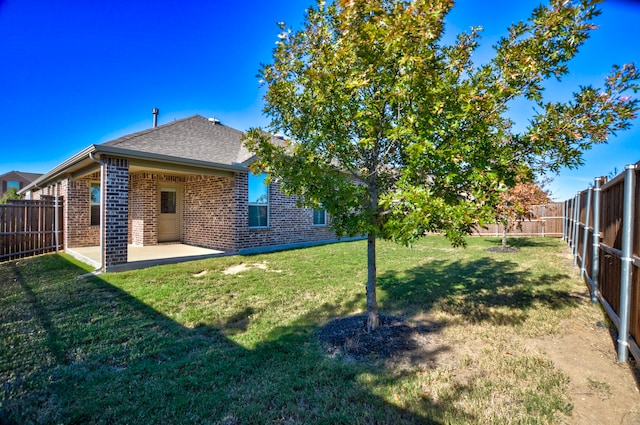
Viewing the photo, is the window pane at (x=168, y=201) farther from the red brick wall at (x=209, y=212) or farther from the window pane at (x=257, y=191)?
the window pane at (x=257, y=191)

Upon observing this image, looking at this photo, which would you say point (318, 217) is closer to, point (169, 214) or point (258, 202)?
point (258, 202)

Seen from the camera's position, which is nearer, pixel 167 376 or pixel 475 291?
pixel 167 376

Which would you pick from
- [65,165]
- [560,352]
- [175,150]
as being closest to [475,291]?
[560,352]

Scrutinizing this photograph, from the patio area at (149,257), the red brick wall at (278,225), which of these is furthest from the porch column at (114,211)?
the red brick wall at (278,225)

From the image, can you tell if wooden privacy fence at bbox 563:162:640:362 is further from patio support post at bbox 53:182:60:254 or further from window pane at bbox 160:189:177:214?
patio support post at bbox 53:182:60:254

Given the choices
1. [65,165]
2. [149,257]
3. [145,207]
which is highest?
[65,165]

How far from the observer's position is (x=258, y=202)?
11.6 m

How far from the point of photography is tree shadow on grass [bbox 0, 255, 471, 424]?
8.02ft

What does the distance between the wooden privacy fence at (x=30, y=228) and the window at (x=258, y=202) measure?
7.29 metres

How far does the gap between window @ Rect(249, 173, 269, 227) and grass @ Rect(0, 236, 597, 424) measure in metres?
4.28

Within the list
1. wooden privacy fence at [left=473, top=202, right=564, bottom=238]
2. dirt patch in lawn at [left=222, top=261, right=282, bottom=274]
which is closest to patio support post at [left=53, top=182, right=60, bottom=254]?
dirt patch in lawn at [left=222, top=261, right=282, bottom=274]

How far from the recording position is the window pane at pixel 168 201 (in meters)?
12.6

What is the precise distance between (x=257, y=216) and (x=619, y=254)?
9835 millimetres

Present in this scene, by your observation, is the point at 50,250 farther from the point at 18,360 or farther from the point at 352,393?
the point at 352,393
